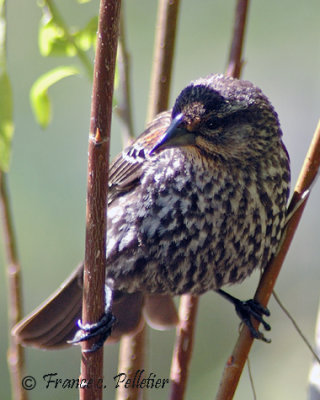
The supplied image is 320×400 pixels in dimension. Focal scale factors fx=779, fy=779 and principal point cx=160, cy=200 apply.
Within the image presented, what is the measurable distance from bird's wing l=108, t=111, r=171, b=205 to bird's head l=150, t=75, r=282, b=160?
0.27 metres

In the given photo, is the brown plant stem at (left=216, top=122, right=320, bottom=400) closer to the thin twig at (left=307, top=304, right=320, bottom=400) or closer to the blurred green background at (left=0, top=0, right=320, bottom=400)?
the thin twig at (left=307, top=304, right=320, bottom=400)

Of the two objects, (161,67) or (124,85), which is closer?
→ (161,67)

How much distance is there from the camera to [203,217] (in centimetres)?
243

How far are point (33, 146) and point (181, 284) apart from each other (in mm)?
2875

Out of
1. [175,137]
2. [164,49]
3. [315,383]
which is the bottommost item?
[315,383]

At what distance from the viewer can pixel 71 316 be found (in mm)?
2834

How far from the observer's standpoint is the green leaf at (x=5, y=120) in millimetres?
1939

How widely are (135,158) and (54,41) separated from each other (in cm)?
58

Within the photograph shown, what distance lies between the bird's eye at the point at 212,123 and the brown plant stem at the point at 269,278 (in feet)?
1.17

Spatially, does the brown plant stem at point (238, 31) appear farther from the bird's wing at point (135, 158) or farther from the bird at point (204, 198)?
the bird's wing at point (135, 158)

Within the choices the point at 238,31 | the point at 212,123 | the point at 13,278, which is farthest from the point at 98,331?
the point at 238,31

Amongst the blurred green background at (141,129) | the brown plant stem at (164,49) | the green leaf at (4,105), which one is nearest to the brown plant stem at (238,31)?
the brown plant stem at (164,49)

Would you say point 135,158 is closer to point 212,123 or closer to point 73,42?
point 212,123

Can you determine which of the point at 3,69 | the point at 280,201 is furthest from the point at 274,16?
the point at 3,69
